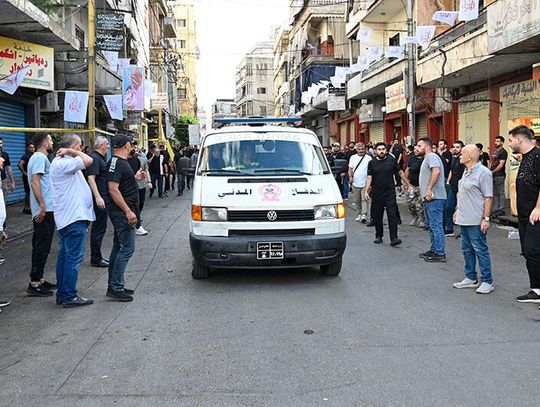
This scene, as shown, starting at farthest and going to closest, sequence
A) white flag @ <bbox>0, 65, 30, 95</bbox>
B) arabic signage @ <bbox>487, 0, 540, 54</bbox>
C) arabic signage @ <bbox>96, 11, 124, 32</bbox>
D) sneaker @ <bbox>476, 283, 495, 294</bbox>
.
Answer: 1. arabic signage @ <bbox>96, 11, 124, 32</bbox>
2. white flag @ <bbox>0, 65, 30, 95</bbox>
3. arabic signage @ <bbox>487, 0, 540, 54</bbox>
4. sneaker @ <bbox>476, 283, 495, 294</bbox>

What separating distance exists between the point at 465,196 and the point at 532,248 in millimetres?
1055

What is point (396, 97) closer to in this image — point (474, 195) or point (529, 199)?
point (474, 195)

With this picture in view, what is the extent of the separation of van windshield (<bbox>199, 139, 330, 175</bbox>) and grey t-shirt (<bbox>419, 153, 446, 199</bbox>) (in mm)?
1837

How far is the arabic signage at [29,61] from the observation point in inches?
559

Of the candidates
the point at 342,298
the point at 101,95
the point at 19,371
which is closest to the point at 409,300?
the point at 342,298

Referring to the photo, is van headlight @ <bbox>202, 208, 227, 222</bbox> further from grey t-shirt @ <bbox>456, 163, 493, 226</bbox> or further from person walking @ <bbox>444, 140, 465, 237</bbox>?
person walking @ <bbox>444, 140, 465, 237</bbox>

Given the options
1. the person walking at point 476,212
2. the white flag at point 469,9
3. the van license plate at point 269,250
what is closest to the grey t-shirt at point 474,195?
the person walking at point 476,212

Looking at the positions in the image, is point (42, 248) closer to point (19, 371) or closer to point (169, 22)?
point (19, 371)

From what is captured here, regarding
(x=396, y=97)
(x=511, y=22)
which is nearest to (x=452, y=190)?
(x=511, y=22)

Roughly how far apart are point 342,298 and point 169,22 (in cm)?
4866

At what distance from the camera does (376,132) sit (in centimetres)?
3027

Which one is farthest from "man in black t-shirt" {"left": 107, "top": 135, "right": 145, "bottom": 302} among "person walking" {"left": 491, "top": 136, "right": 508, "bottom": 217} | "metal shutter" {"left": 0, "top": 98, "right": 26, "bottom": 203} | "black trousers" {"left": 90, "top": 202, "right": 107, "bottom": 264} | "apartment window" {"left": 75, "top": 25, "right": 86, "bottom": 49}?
"apartment window" {"left": 75, "top": 25, "right": 86, "bottom": 49}

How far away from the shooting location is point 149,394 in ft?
13.0

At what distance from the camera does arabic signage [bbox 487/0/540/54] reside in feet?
38.2
